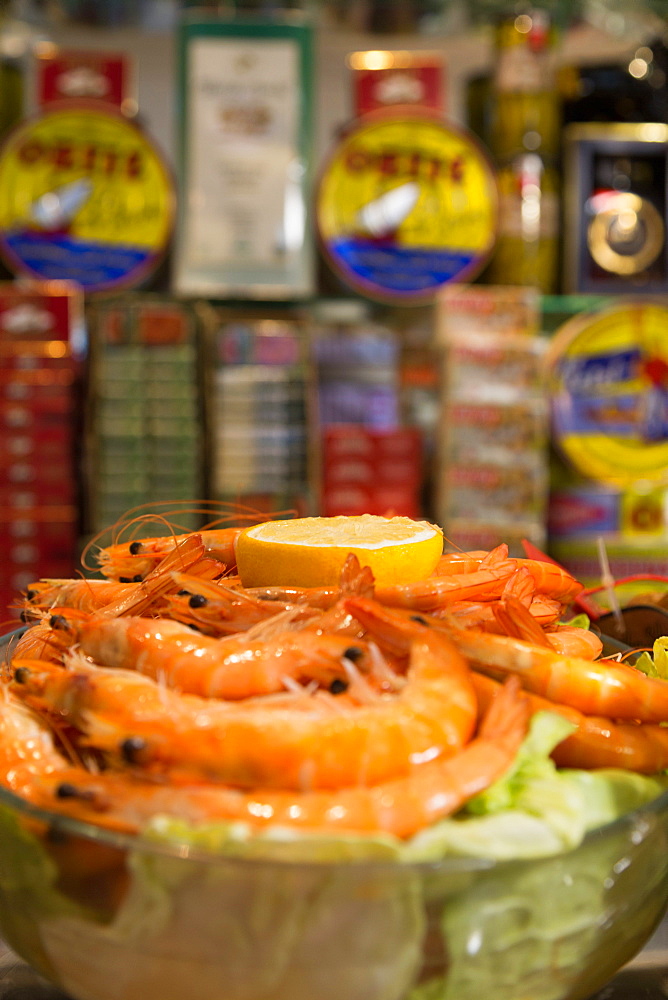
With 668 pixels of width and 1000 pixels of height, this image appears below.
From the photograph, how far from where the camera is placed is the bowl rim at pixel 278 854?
43cm

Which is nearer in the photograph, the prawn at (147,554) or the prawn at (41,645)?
the prawn at (41,645)

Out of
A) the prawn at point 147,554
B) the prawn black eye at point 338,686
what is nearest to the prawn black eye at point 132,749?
the prawn black eye at point 338,686

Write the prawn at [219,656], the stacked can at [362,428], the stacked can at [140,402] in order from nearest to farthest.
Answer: the prawn at [219,656]
the stacked can at [140,402]
the stacked can at [362,428]

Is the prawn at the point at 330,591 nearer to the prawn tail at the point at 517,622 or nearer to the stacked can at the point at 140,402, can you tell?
the prawn tail at the point at 517,622

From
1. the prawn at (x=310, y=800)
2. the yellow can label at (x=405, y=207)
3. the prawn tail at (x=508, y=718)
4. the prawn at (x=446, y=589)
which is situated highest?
the yellow can label at (x=405, y=207)

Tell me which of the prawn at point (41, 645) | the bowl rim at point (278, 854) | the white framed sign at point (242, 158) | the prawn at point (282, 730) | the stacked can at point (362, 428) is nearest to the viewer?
the bowl rim at point (278, 854)

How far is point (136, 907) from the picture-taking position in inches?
18.4

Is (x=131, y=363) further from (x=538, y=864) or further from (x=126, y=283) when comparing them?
(x=538, y=864)

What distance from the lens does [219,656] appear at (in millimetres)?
652

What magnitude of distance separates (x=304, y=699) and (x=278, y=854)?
14 centimetres

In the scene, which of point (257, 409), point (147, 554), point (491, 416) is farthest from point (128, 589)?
point (491, 416)

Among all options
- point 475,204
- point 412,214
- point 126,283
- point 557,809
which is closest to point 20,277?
point 126,283

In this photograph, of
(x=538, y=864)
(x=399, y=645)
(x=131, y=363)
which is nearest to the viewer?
(x=538, y=864)

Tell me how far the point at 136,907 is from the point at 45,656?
1.05 ft
